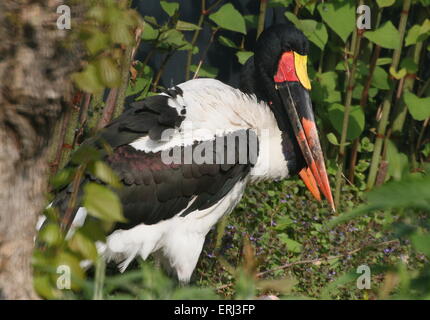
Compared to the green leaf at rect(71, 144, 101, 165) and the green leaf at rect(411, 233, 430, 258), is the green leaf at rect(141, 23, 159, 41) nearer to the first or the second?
the green leaf at rect(71, 144, 101, 165)

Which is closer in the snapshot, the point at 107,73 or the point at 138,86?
the point at 107,73

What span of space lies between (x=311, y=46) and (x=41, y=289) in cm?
349

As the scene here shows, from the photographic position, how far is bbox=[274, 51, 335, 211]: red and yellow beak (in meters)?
4.00

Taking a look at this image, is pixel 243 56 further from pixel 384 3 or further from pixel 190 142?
pixel 190 142

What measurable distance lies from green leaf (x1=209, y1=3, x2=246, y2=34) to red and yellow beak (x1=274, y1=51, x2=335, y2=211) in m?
0.71

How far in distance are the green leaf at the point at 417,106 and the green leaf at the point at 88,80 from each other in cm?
336

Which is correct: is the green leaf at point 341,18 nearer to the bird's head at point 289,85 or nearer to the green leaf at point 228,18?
the green leaf at point 228,18

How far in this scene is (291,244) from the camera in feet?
14.2

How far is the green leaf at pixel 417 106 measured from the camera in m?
4.85

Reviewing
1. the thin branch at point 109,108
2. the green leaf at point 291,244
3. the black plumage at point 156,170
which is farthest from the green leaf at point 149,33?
the green leaf at point 291,244

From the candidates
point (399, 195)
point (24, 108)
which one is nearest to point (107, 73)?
point (24, 108)

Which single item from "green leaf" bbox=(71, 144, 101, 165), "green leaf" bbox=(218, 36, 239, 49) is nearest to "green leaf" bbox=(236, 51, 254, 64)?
"green leaf" bbox=(218, 36, 239, 49)

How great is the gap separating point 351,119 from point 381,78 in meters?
0.31
